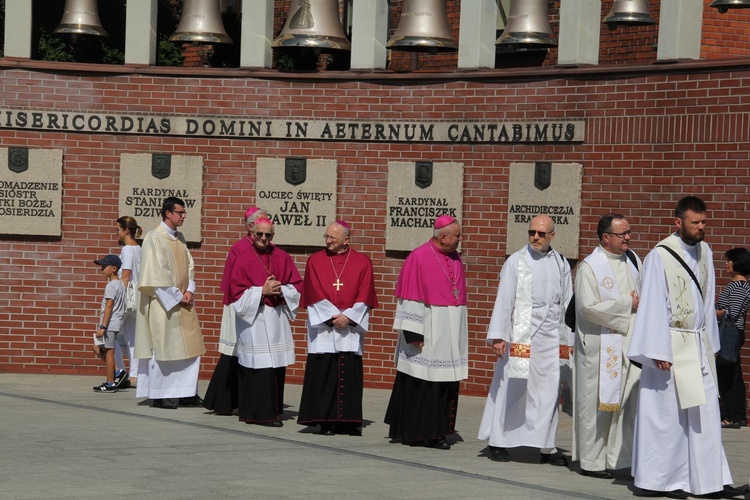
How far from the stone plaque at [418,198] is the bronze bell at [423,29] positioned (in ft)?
3.88

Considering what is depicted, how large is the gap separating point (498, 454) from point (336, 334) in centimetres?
183

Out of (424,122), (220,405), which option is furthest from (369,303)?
(424,122)

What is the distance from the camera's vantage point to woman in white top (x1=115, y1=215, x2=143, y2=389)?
14.0 meters

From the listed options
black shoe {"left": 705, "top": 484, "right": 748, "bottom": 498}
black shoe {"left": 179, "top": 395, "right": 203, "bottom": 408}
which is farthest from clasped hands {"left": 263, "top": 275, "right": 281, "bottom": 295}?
black shoe {"left": 705, "top": 484, "right": 748, "bottom": 498}

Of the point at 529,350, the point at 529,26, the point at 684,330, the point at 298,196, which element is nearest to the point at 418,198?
the point at 298,196

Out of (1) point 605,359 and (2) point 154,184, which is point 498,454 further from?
(2) point 154,184

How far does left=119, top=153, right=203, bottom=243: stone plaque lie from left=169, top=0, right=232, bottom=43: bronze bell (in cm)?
126

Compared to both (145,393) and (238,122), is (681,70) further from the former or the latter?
(145,393)

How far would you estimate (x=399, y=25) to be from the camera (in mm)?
14820

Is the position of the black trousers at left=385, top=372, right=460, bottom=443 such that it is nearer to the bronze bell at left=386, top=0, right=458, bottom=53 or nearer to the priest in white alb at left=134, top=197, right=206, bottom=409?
the priest in white alb at left=134, top=197, right=206, bottom=409

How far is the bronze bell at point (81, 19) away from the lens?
613 inches

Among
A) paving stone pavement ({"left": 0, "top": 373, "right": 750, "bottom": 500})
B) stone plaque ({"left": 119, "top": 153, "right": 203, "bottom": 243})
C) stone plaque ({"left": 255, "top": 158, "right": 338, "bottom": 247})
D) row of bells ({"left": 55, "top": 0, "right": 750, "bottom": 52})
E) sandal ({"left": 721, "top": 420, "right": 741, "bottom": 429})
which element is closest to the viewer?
paving stone pavement ({"left": 0, "top": 373, "right": 750, "bottom": 500})

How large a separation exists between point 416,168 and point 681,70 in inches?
112

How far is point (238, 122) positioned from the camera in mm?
15047
